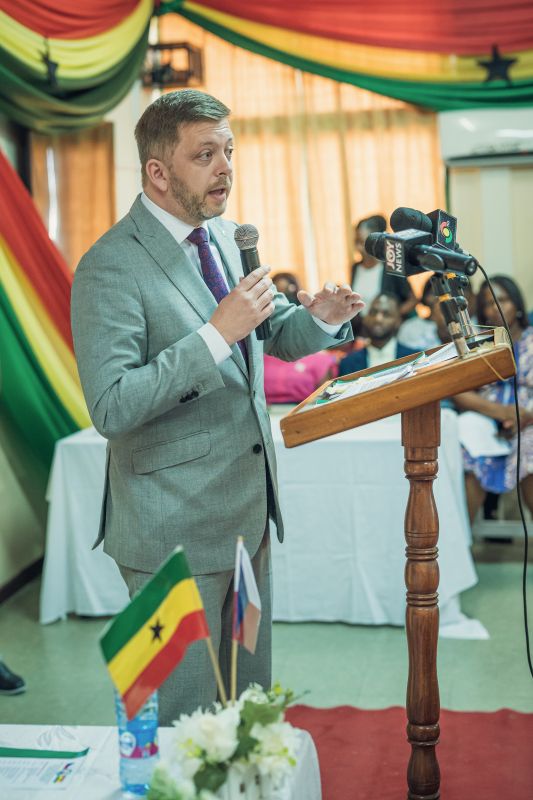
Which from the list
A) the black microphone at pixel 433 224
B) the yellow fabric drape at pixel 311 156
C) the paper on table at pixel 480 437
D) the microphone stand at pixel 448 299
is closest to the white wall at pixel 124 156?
the yellow fabric drape at pixel 311 156

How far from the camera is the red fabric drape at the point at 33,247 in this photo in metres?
3.92

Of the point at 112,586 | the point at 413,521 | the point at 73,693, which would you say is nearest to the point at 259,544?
the point at 413,521

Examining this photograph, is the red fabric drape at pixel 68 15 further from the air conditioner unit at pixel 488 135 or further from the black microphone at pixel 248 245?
the black microphone at pixel 248 245

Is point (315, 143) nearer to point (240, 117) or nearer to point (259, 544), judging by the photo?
point (240, 117)

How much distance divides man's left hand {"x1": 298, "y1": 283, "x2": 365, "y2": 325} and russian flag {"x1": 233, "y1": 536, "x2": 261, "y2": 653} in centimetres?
67

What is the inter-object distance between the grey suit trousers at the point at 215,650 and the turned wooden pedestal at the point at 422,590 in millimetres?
311

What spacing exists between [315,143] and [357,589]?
2997 mm

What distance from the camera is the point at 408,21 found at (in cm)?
528

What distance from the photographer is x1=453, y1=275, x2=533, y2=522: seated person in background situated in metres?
4.26

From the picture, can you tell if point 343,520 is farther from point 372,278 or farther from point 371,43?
point 371,43

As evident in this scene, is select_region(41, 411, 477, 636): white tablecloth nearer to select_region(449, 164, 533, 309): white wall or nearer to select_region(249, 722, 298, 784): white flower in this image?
select_region(449, 164, 533, 309): white wall

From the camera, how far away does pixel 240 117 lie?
583 centimetres

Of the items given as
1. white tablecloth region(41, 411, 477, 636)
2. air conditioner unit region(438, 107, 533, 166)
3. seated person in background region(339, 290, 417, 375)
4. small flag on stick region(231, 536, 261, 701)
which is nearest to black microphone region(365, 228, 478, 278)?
small flag on stick region(231, 536, 261, 701)

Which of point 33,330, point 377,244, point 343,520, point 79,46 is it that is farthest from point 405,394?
point 79,46
